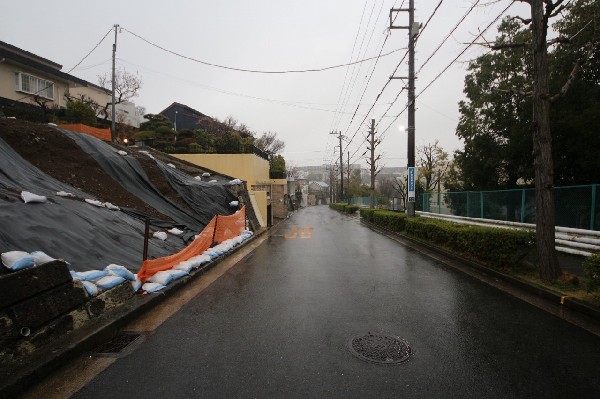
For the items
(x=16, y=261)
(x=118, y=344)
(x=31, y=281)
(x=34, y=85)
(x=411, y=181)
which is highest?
(x=34, y=85)

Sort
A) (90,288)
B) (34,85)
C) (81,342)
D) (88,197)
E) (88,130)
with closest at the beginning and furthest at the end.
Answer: (81,342), (90,288), (88,197), (88,130), (34,85)

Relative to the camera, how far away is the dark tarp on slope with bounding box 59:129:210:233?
11016 mm

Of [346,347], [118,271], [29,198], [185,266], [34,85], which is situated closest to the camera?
[346,347]

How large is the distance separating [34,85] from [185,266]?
80.1ft

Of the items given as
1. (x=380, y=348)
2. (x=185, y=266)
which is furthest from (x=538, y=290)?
(x=185, y=266)

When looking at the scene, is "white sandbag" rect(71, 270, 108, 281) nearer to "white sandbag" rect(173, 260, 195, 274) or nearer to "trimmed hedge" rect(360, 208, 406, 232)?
"white sandbag" rect(173, 260, 195, 274)

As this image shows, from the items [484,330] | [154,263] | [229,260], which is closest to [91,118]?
[229,260]

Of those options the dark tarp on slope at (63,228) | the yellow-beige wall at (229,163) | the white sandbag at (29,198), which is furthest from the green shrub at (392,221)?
the white sandbag at (29,198)

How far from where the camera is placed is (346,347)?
379 centimetres

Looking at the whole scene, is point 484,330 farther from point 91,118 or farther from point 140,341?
point 91,118

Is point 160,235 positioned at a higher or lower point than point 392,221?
higher

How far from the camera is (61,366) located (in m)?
3.39

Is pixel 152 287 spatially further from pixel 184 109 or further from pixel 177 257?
pixel 184 109

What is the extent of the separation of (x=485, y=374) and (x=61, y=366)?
4271 mm
